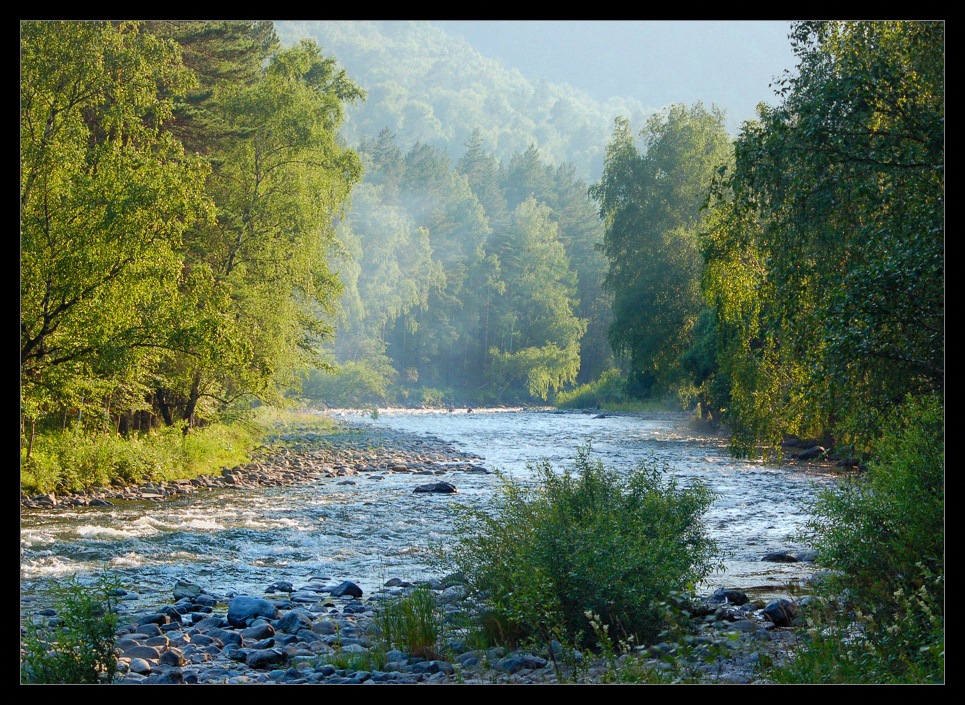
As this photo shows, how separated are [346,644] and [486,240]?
28134 millimetres

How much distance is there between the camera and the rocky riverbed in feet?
18.9

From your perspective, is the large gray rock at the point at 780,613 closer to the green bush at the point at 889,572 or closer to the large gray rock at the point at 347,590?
the green bush at the point at 889,572

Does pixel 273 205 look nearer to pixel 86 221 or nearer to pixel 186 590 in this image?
pixel 86 221

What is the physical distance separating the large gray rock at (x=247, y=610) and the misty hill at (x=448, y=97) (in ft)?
18.2

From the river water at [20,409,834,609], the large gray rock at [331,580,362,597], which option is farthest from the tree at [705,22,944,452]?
the large gray rock at [331,580,362,597]

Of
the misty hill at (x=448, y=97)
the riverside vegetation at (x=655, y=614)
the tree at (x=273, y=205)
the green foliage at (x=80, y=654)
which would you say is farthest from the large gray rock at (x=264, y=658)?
the tree at (x=273, y=205)

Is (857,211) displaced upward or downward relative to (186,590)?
upward

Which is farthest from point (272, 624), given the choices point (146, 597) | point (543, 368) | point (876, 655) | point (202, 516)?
point (543, 368)

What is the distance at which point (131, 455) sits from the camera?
14359 mm

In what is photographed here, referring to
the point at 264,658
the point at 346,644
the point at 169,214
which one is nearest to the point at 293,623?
the point at 346,644

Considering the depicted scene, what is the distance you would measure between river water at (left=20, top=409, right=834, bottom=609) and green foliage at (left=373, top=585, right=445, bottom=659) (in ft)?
7.65

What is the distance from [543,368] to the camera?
2334 centimetres

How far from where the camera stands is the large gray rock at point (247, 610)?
7.34 m
